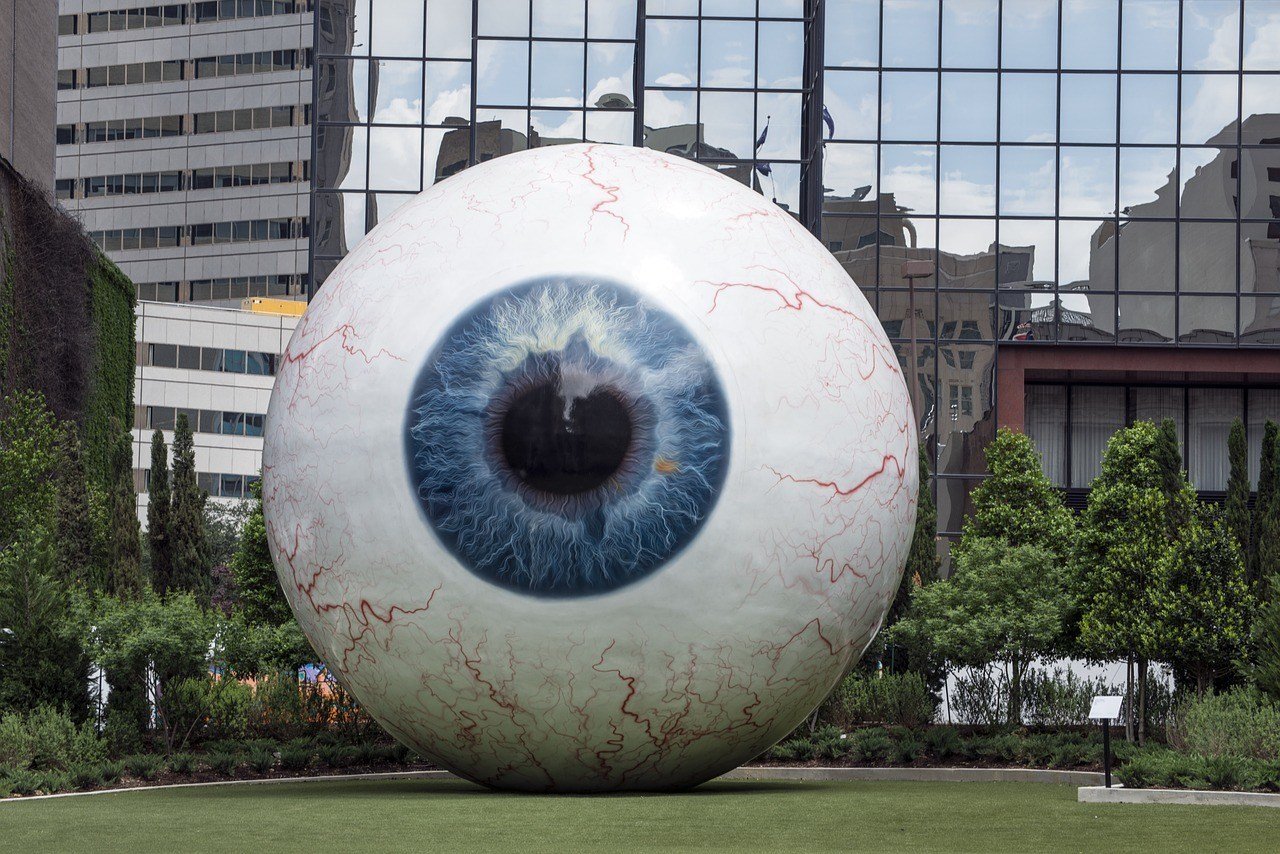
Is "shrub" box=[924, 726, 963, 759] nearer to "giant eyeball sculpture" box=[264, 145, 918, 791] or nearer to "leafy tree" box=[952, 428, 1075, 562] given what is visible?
"leafy tree" box=[952, 428, 1075, 562]

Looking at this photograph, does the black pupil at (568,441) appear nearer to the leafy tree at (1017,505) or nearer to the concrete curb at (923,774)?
the concrete curb at (923,774)

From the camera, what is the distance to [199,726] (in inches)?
863

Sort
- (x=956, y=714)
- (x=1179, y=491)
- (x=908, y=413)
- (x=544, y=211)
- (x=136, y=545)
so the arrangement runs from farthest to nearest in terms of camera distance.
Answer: (x=136, y=545) < (x=956, y=714) < (x=1179, y=491) < (x=908, y=413) < (x=544, y=211)

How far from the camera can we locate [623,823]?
12.6m

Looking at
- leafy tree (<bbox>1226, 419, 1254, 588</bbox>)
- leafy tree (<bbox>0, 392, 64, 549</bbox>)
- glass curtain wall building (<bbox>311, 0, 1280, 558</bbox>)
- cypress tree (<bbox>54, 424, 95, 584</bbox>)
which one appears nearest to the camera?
leafy tree (<bbox>1226, 419, 1254, 588</bbox>)

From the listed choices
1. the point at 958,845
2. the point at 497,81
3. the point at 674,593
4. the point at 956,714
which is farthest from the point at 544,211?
the point at 497,81

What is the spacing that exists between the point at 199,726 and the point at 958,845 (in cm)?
1282

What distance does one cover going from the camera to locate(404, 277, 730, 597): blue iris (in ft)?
44.3

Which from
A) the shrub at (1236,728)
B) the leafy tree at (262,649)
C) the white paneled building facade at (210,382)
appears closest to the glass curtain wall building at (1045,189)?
the leafy tree at (262,649)

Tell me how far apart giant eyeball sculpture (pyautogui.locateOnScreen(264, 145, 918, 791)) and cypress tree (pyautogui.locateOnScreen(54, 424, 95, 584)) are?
2384 cm

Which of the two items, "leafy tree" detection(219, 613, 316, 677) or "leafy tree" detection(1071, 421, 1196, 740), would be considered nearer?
"leafy tree" detection(219, 613, 316, 677)

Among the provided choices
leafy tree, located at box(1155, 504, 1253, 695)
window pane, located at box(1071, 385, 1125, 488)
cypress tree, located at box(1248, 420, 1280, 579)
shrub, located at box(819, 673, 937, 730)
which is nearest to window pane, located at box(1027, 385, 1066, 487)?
window pane, located at box(1071, 385, 1125, 488)

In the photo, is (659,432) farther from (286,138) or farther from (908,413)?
(286,138)

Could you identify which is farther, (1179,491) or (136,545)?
(136,545)
